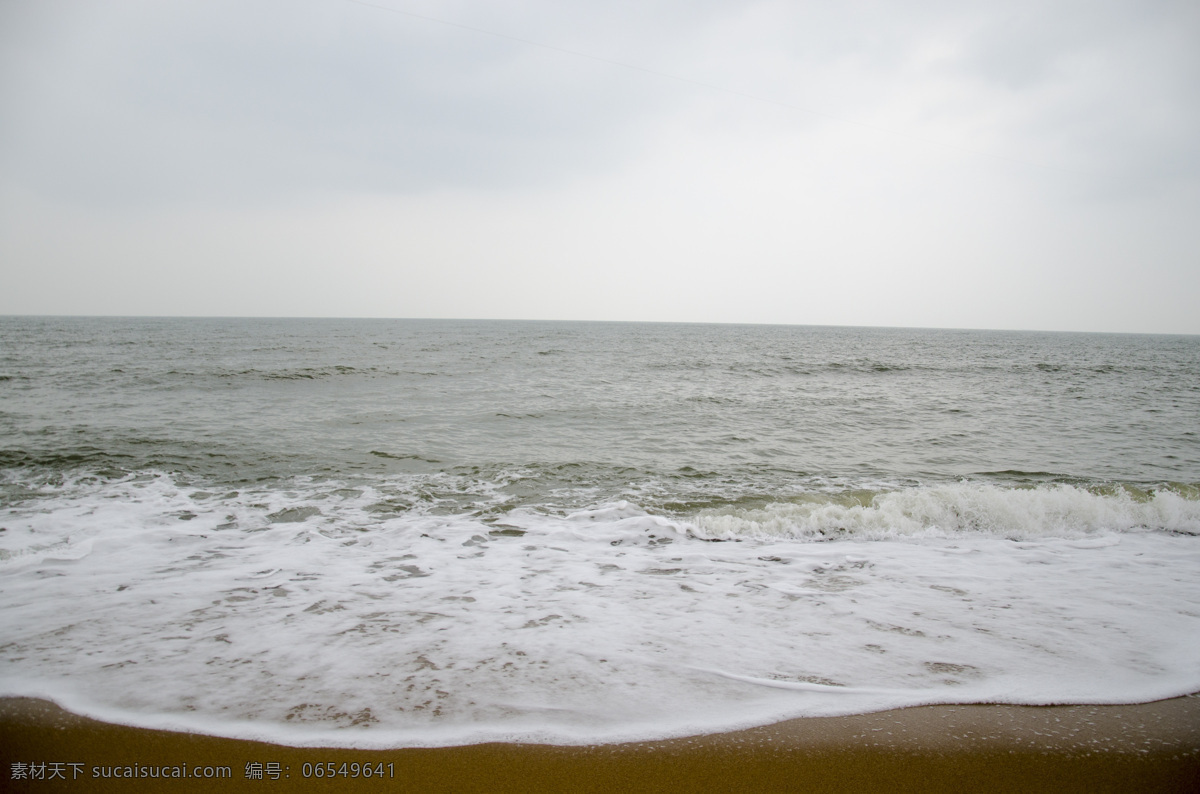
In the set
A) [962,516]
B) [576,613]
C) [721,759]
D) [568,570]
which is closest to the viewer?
[721,759]

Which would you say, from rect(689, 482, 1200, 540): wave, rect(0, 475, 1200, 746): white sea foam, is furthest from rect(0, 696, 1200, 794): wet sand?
rect(689, 482, 1200, 540): wave

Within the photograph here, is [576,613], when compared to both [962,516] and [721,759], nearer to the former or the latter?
[721,759]

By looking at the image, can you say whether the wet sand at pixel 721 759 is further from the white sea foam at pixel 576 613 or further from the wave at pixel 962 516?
the wave at pixel 962 516

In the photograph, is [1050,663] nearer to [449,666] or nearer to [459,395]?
[449,666]

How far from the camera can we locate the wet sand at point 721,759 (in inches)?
97.4

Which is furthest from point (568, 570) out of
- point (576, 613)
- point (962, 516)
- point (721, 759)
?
point (962, 516)

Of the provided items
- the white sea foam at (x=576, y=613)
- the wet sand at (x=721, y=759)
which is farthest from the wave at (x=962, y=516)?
the wet sand at (x=721, y=759)

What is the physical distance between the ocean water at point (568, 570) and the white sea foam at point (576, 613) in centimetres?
3

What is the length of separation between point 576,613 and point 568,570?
1054 mm

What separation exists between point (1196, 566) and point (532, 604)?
21.9 ft

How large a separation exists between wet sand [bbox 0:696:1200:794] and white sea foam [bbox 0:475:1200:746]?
0.38ft

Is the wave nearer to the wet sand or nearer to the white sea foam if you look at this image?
the white sea foam

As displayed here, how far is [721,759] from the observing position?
2.62 metres

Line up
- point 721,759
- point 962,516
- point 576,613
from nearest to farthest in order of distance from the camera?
point 721,759
point 576,613
point 962,516
